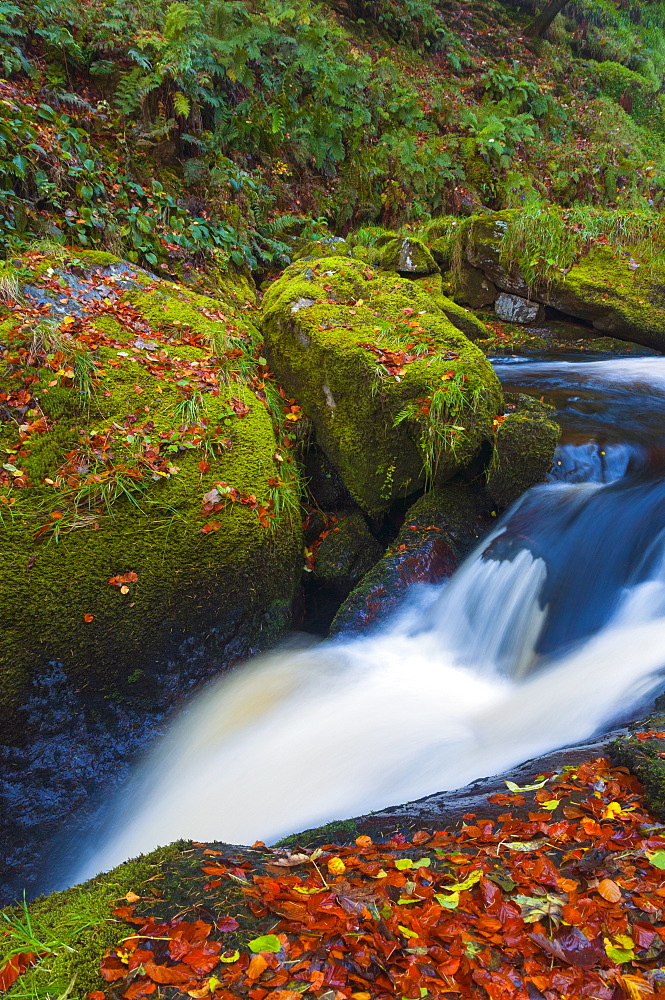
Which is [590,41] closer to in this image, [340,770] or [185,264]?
[185,264]

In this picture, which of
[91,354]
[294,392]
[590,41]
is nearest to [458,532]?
[294,392]

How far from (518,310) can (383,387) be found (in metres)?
4.86

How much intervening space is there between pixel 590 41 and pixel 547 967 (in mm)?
22072

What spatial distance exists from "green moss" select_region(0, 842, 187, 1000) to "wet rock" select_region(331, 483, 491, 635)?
2358mm

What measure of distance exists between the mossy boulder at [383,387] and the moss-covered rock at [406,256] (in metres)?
2.99

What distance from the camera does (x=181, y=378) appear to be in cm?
484

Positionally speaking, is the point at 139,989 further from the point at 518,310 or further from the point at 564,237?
the point at 564,237

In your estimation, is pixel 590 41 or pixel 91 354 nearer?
pixel 91 354

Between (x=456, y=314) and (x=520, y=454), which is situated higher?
(x=456, y=314)

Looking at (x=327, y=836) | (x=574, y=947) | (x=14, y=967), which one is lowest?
(x=327, y=836)

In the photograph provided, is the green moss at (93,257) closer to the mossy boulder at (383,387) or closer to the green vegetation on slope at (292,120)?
the green vegetation on slope at (292,120)

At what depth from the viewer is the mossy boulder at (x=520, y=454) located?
4.71 meters

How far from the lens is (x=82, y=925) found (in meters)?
1.94

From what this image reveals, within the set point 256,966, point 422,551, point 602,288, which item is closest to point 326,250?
point 602,288
